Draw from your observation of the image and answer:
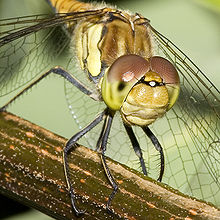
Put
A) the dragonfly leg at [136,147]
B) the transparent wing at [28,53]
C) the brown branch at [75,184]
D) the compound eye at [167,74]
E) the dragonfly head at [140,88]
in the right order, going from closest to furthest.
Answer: the brown branch at [75,184] → the dragonfly head at [140,88] → the compound eye at [167,74] → the dragonfly leg at [136,147] → the transparent wing at [28,53]

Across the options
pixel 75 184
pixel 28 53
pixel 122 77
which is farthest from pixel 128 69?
pixel 28 53

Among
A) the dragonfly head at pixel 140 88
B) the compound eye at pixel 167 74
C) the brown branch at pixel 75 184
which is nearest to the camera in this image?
the brown branch at pixel 75 184

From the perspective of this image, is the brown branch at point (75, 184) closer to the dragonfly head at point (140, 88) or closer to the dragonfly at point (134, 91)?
the dragonfly at point (134, 91)

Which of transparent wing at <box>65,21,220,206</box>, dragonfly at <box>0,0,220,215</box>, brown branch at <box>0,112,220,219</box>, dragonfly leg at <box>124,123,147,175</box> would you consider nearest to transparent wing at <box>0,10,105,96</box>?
dragonfly at <box>0,0,220,215</box>

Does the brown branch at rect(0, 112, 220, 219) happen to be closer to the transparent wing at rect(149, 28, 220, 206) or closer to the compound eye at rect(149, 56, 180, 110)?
the compound eye at rect(149, 56, 180, 110)

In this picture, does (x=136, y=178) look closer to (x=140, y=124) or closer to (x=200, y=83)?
(x=140, y=124)

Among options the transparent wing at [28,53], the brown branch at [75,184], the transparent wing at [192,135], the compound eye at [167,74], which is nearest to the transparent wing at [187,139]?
the transparent wing at [192,135]
